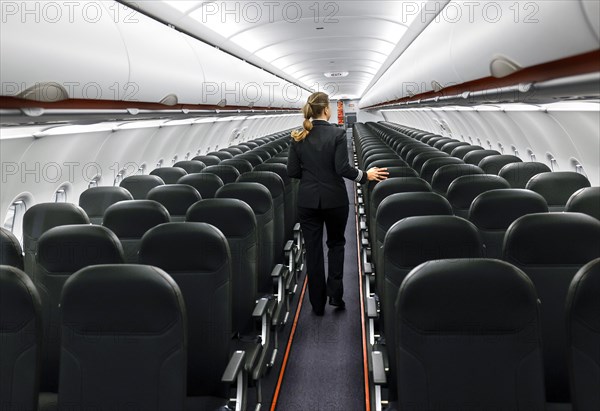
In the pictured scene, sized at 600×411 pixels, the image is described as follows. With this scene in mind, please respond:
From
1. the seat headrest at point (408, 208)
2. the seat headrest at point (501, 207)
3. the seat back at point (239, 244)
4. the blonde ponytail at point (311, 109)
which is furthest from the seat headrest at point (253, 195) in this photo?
the seat headrest at point (501, 207)

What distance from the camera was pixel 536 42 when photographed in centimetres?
326

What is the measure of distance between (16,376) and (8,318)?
11.3 inches

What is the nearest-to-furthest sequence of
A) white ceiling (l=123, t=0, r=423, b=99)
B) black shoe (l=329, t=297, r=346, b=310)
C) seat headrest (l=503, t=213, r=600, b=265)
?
seat headrest (l=503, t=213, r=600, b=265)
black shoe (l=329, t=297, r=346, b=310)
white ceiling (l=123, t=0, r=423, b=99)

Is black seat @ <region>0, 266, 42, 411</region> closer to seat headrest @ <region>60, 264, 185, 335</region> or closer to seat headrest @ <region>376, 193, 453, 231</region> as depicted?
seat headrest @ <region>60, 264, 185, 335</region>

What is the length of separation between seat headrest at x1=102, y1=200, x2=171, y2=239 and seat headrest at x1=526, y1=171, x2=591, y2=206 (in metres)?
4.09

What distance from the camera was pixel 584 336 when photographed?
2355mm

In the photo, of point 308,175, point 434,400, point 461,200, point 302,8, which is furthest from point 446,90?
point 434,400

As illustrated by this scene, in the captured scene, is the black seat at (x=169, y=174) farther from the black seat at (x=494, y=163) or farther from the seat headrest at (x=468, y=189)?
the black seat at (x=494, y=163)

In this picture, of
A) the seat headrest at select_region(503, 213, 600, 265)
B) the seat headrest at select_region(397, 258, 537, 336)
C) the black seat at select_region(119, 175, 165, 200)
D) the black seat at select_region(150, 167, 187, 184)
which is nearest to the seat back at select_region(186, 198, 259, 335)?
the seat headrest at select_region(503, 213, 600, 265)

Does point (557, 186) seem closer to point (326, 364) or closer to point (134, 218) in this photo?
point (326, 364)

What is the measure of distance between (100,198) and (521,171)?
5546 mm

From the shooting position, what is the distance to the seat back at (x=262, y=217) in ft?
18.1

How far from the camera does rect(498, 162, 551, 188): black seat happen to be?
24.0 feet

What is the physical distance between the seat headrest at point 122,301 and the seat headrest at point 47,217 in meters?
2.30
